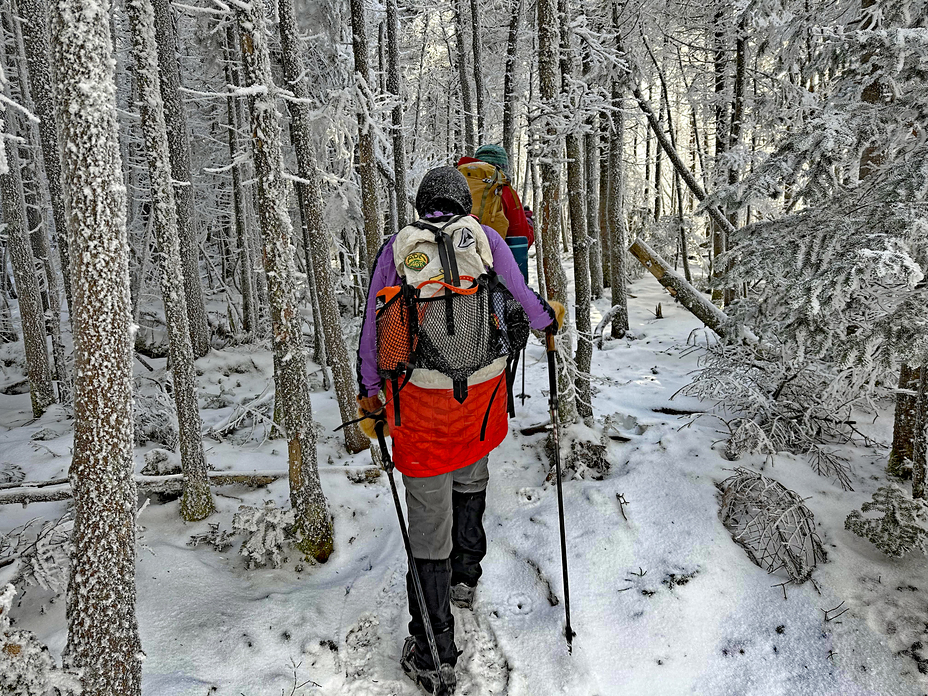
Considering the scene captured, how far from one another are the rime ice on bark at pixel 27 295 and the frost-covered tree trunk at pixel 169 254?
7619mm

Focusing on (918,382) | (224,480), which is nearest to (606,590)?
(918,382)

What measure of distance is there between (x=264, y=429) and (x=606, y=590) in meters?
5.14

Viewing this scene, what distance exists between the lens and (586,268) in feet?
18.2

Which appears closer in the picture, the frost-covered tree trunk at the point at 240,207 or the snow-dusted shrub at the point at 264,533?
the snow-dusted shrub at the point at 264,533

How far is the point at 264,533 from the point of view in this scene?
4.10 m

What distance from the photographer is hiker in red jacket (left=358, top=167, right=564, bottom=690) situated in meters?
2.95

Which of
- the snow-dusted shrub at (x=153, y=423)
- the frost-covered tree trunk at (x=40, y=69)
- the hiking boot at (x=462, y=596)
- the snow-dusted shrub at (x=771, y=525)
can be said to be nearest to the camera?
the snow-dusted shrub at (x=771, y=525)

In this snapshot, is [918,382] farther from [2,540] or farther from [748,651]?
[2,540]

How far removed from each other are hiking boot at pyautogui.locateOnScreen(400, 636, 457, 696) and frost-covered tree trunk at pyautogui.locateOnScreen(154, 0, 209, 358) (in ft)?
13.8

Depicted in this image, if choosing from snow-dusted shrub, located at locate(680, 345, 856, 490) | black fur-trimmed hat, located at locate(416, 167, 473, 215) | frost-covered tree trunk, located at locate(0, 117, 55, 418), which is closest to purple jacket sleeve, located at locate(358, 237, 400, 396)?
black fur-trimmed hat, located at locate(416, 167, 473, 215)

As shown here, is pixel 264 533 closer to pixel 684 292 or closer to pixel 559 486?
pixel 559 486

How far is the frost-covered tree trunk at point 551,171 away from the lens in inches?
185

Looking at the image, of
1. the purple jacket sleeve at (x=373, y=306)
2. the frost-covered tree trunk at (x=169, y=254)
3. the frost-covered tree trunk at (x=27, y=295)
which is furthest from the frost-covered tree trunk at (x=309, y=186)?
the frost-covered tree trunk at (x=27, y=295)

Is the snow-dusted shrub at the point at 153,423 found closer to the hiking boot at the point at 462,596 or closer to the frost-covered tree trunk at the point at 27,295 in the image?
the frost-covered tree trunk at the point at 27,295
